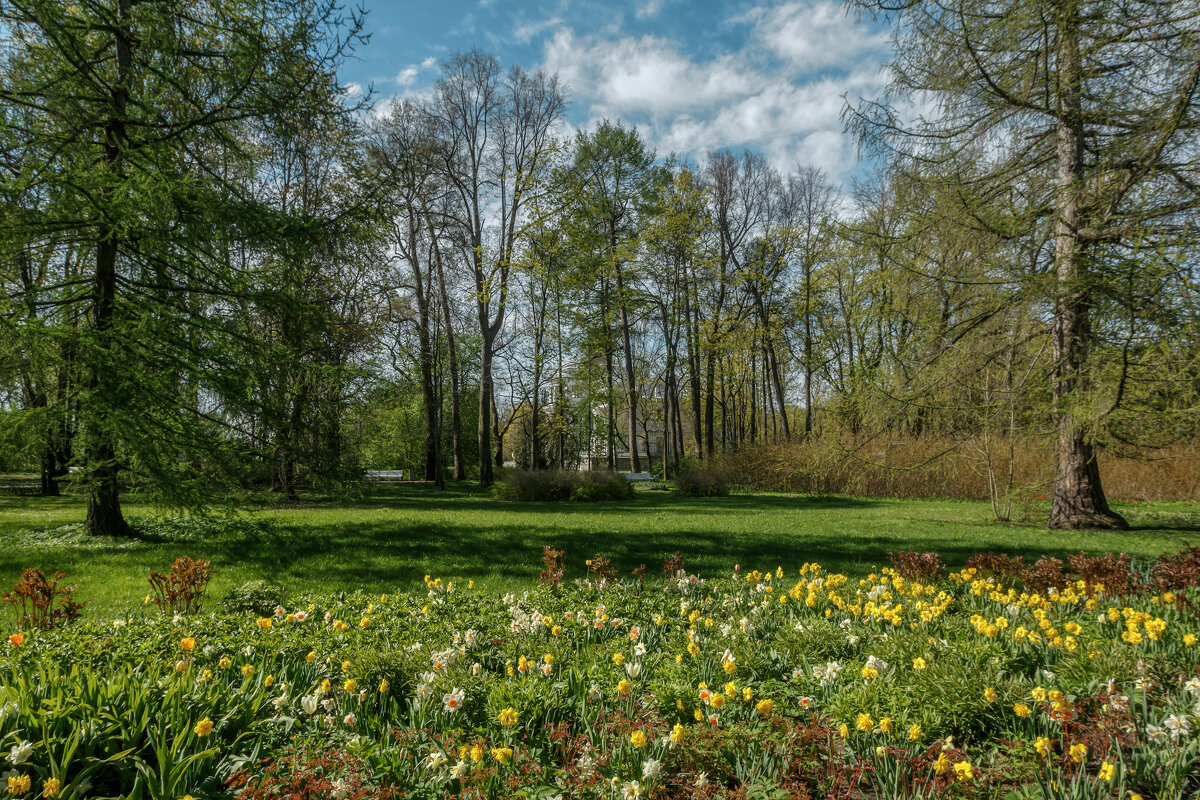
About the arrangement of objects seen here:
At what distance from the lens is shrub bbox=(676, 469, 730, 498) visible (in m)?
18.6

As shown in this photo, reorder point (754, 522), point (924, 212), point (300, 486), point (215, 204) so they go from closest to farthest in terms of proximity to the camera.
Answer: point (215, 204) → point (924, 212) → point (754, 522) → point (300, 486)

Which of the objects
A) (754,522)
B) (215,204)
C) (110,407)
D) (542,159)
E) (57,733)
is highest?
(542,159)

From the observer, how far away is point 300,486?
15109mm

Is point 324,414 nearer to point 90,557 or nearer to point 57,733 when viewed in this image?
point 90,557

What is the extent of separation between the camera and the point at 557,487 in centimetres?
1653

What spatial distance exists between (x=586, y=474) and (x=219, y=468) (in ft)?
35.4

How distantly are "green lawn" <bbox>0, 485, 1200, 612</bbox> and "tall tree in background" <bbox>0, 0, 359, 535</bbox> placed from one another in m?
0.98

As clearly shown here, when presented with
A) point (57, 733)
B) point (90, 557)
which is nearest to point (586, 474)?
point (90, 557)

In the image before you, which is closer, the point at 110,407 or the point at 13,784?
the point at 13,784

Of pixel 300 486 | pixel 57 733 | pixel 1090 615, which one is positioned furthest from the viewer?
pixel 300 486

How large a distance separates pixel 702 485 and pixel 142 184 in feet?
51.6

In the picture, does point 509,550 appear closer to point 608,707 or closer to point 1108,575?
point 608,707

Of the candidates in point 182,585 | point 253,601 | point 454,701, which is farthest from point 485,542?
point 454,701

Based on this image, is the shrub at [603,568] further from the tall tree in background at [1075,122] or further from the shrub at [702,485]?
the shrub at [702,485]
